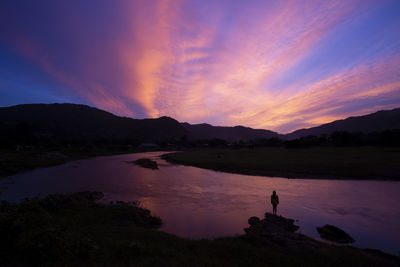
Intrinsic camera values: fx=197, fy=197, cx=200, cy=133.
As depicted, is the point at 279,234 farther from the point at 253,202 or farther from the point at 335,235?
the point at 253,202

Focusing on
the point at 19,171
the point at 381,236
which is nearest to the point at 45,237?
the point at 381,236

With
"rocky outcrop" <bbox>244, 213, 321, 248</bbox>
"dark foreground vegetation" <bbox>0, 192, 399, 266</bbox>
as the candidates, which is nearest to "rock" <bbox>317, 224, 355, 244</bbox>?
"rocky outcrop" <bbox>244, 213, 321, 248</bbox>

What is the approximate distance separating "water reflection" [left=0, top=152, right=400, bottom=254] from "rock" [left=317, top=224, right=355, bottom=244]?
502 mm

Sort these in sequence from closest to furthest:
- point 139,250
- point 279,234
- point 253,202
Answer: point 139,250 → point 279,234 → point 253,202

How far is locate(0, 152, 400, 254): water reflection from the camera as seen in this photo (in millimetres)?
14680

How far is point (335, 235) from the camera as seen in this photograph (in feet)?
43.6

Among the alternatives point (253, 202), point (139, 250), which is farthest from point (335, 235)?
point (139, 250)

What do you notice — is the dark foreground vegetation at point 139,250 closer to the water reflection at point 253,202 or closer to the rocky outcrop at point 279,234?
the rocky outcrop at point 279,234

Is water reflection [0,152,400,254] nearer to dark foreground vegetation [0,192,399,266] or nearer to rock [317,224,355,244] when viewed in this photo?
rock [317,224,355,244]

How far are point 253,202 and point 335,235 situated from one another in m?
8.50

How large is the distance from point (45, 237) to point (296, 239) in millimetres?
11993

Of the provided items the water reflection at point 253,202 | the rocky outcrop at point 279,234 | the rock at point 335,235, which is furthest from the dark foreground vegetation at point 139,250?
the water reflection at point 253,202

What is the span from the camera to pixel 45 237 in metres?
6.86

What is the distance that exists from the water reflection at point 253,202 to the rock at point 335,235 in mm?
502
